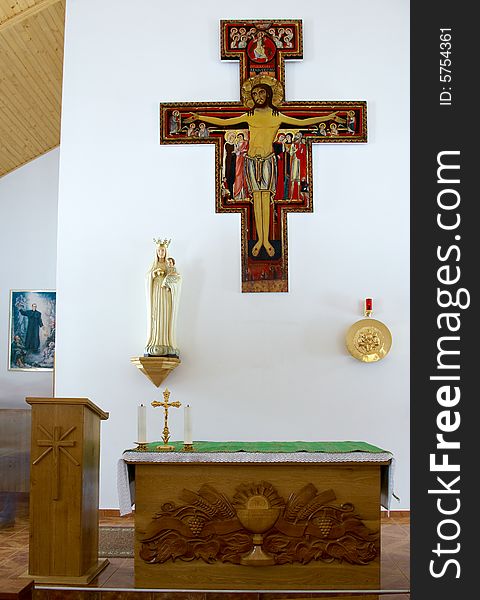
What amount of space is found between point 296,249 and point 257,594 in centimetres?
364

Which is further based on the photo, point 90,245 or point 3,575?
point 90,245

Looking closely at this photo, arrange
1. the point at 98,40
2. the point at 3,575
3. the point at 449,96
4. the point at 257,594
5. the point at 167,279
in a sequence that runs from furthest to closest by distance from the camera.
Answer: the point at 98,40 → the point at 167,279 → the point at 3,575 → the point at 257,594 → the point at 449,96

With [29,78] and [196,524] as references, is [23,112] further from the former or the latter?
[196,524]

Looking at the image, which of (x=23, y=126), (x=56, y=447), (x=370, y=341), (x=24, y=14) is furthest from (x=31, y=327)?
(x=56, y=447)

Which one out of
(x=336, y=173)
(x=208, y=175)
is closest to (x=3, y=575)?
(x=208, y=175)

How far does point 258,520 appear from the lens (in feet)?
15.3

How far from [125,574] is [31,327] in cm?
607

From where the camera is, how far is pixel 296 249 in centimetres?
745

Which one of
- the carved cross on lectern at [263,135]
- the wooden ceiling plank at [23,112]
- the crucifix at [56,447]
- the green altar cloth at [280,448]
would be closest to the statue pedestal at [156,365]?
the carved cross on lectern at [263,135]

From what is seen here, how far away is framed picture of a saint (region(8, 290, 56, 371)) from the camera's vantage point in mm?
10461

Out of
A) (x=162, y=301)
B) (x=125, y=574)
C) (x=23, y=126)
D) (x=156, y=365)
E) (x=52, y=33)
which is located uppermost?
(x=52, y=33)

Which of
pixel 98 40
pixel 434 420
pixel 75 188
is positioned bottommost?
pixel 434 420

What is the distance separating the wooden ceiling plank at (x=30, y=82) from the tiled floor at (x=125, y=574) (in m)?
4.80

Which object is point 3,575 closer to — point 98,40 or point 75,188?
point 75,188
